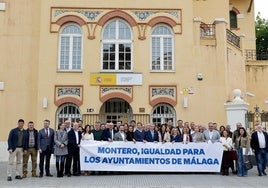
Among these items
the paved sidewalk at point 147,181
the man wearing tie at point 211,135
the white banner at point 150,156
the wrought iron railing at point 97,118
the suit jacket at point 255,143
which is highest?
the wrought iron railing at point 97,118

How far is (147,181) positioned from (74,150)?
3110mm

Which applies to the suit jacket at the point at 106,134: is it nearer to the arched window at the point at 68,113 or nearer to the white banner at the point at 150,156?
the white banner at the point at 150,156

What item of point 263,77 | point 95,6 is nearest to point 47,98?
point 95,6

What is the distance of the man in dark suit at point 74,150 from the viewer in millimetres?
12836

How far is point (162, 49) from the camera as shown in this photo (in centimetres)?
1961

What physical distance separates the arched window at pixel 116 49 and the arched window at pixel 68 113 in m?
2.73

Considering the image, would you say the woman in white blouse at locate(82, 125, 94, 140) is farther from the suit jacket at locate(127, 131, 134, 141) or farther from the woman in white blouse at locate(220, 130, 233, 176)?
the woman in white blouse at locate(220, 130, 233, 176)

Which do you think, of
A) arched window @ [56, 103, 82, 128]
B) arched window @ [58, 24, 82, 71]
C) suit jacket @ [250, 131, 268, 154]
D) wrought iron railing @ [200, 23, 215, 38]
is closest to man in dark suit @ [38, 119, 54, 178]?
arched window @ [56, 103, 82, 128]

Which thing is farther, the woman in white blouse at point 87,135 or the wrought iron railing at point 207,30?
the wrought iron railing at point 207,30

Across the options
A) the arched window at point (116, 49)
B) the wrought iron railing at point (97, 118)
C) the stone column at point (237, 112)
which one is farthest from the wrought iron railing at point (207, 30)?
the wrought iron railing at point (97, 118)

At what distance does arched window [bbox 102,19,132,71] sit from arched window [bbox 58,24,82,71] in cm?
139

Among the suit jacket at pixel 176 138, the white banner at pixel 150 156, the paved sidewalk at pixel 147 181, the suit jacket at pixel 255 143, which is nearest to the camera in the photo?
the paved sidewalk at pixel 147 181

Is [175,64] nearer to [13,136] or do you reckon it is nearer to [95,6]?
[95,6]

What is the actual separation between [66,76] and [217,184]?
1097 cm
